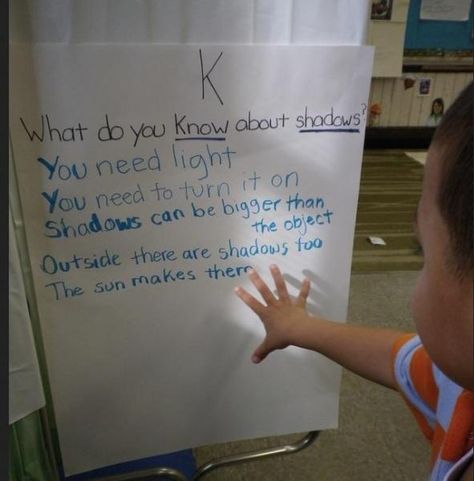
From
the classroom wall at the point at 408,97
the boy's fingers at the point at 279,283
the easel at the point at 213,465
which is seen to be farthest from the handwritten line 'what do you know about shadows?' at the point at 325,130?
the classroom wall at the point at 408,97

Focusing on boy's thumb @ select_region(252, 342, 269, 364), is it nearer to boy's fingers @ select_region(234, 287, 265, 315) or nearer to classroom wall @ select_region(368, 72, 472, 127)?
boy's fingers @ select_region(234, 287, 265, 315)

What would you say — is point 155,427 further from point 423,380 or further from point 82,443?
point 423,380

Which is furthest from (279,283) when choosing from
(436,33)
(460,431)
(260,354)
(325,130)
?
(436,33)

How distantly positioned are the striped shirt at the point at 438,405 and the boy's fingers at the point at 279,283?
0.21 metres

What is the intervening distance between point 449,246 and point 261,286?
1.73 ft

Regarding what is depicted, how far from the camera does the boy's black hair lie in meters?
0.37

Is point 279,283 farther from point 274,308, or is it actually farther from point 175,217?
point 175,217

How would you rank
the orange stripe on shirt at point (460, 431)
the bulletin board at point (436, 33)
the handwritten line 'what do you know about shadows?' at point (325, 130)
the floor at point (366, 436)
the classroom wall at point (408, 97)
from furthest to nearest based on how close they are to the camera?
1. the classroom wall at point (408, 97)
2. the bulletin board at point (436, 33)
3. the floor at point (366, 436)
4. the handwritten line 'what do you know about shadows?' at point (325, 130)
5. the orange stripe on shirt at point (460, 431)

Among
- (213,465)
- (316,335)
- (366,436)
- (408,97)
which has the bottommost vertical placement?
(366,436)

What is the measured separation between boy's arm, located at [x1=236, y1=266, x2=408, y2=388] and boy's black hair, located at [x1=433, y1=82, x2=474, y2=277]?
0.44 meters

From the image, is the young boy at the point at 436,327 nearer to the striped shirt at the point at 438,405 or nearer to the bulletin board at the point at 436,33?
the striped shirt at the point at 438,405

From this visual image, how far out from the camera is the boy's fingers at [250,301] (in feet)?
3.00

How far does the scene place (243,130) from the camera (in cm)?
81

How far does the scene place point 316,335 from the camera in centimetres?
88
